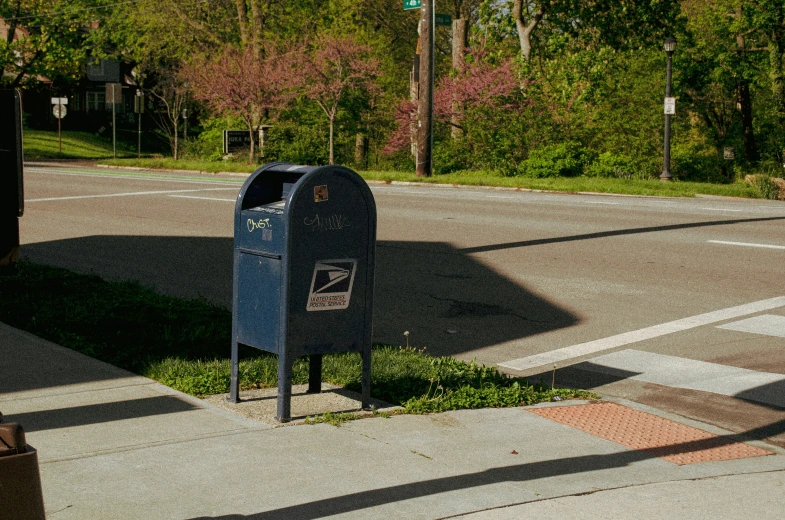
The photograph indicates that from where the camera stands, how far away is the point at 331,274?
585 cm

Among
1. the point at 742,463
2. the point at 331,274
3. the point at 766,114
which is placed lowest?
the point at 742,463

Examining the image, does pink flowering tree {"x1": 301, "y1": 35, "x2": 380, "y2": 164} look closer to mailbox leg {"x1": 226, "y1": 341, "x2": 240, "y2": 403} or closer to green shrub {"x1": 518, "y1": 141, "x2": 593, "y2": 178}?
green shrub {"x1": 518, "y1": 141, "x2": 593, "y2": 178}

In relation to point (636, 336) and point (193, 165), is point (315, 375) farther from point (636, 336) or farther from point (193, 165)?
point (193, 165)

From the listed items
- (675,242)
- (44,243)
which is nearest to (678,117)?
(675,242)

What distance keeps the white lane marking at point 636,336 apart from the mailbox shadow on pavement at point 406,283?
1.86 feet

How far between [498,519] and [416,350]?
12.9 ft

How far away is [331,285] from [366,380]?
0.68 m

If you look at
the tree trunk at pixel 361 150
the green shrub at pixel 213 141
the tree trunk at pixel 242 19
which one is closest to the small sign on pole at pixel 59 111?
the green shrub at pixel 213 141

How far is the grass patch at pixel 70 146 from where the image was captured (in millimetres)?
55875

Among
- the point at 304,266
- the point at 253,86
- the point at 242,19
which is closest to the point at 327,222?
the point at 304,266

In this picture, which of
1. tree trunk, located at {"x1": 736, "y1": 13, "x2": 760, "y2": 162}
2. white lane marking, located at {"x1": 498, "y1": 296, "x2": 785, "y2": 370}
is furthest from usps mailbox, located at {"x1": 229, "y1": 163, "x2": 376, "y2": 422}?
tree trunk, located at {"x1": 736, "y1": 13, "x2": 760, "y2": 162}

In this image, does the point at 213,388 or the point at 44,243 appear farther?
the point at 44,243

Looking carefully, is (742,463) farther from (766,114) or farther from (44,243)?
(766,114)

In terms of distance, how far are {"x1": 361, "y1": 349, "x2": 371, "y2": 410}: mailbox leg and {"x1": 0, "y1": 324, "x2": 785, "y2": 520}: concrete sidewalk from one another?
0.18 meters
